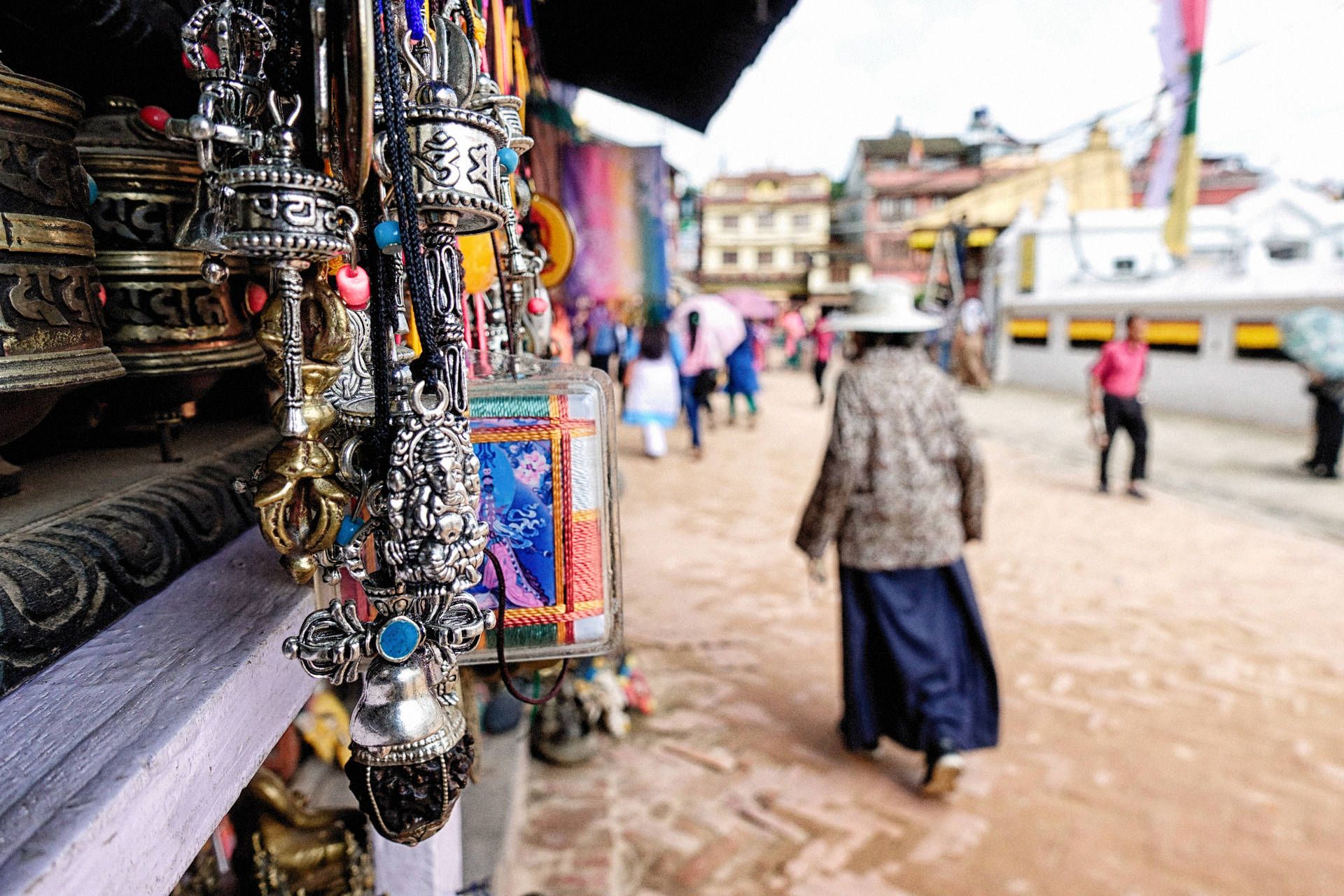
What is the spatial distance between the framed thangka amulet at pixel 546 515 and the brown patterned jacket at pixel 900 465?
210cm

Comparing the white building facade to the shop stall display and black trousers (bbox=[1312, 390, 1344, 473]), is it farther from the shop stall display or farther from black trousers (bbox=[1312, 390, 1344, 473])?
the shop stall display

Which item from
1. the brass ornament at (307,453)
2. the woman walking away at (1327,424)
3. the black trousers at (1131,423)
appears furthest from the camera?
the woman walking away at (1327,424)

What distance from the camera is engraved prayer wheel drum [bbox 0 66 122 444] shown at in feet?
2.44

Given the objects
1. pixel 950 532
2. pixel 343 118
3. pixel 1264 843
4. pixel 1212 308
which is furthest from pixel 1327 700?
pixel 1212 308

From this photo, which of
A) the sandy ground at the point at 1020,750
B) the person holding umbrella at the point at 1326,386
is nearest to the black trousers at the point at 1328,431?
the person holding umbrella at the point at 1326,386

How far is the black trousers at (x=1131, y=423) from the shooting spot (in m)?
6.76

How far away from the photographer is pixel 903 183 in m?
33.6

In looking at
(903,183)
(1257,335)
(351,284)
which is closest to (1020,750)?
(351,284)

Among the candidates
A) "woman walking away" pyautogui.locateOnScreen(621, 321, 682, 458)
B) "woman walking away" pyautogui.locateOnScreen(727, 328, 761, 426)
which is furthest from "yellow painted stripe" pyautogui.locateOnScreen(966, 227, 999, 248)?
"woman walking away" pyautogui.locateOnScreen(621, 321, 682, 458)

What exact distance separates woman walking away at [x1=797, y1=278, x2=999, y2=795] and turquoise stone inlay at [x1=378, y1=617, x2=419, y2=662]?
2399mm

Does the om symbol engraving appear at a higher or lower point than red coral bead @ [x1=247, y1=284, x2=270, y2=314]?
higher

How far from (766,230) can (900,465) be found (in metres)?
39.7

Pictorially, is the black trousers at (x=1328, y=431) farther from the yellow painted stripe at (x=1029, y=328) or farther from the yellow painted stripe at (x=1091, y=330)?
the yellow painted stripe at (x=1029, y=328)

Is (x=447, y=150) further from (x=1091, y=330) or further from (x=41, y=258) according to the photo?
(x=1091, y=330)
